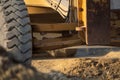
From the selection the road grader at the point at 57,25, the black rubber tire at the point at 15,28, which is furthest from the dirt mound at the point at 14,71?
the black rubber tire at the point at 15,28

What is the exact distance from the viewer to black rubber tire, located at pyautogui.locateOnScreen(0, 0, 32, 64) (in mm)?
3871

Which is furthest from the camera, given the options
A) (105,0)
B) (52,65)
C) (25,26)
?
(52,65)

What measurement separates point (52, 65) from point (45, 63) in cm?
15

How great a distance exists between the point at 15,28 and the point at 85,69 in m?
1.48

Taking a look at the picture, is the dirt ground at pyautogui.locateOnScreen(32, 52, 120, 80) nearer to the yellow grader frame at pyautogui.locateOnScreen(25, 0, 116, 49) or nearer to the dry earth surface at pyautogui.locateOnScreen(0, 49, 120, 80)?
the dry earth surface at pyautogui.locateOnScreen(0, 49, 120, 80)

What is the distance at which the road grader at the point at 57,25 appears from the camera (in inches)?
156

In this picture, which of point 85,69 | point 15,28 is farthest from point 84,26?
point 15,28

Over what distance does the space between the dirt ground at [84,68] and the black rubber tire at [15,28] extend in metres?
0.84

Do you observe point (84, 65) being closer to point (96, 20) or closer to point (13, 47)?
point (96, 20)

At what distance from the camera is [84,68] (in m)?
5.12

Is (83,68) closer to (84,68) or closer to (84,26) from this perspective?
(84,68)

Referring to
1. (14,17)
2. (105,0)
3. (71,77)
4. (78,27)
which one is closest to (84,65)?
(71,77)

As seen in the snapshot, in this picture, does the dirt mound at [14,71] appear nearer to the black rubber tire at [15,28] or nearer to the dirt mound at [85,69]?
the black rubber tire at [15,28]

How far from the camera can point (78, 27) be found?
476cm
